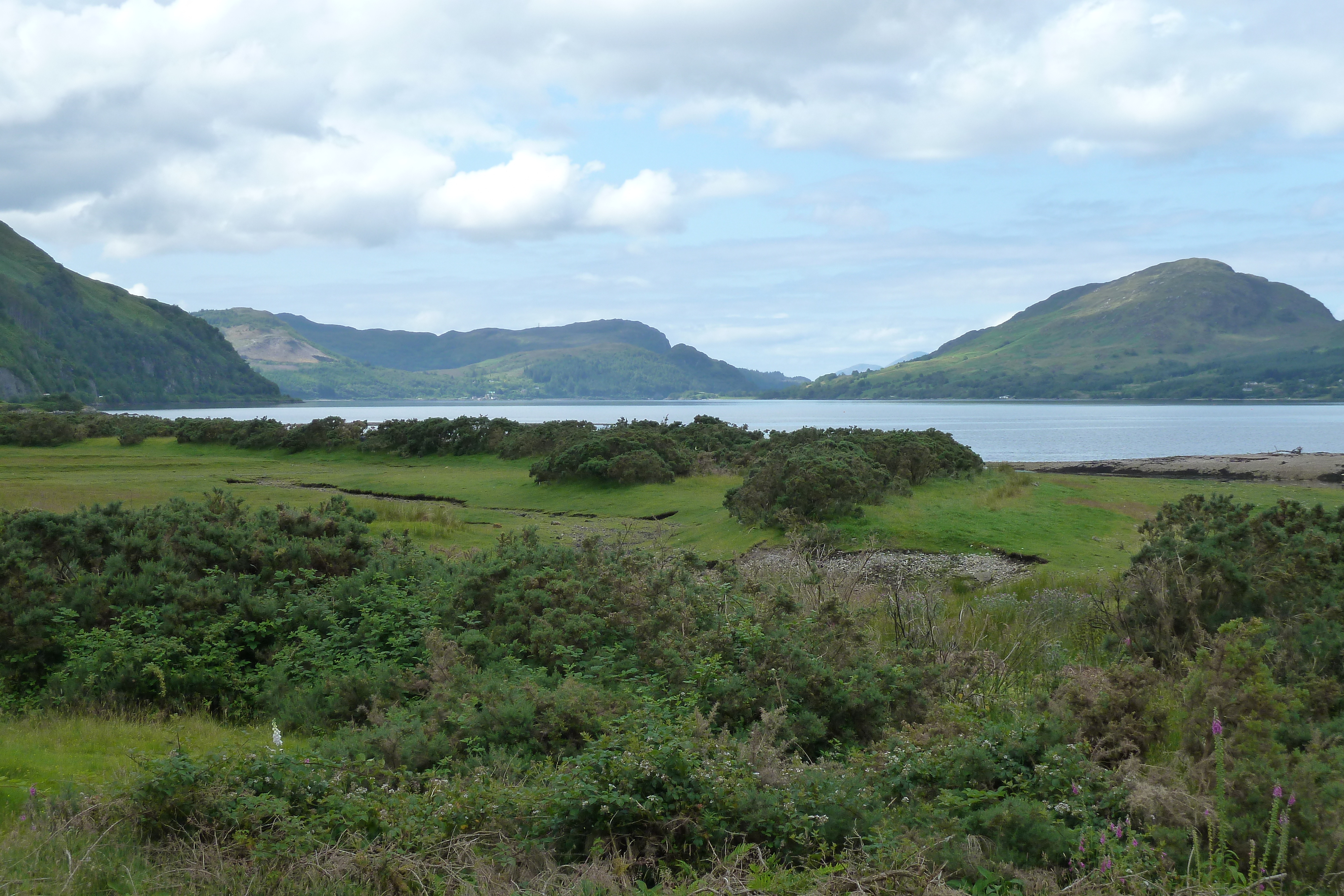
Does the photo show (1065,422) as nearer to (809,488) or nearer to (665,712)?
(809,488)

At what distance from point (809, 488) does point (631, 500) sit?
8653 millimetres

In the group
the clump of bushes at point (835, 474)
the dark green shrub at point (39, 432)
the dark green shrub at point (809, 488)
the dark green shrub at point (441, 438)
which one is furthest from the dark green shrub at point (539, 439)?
the dark green shrub at point (39, 432)

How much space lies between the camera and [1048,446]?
76250 mm

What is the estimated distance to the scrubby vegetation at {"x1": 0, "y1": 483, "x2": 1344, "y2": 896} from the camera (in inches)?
203

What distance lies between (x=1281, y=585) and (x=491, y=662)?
8.73m

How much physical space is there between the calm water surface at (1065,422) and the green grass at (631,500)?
20699mm

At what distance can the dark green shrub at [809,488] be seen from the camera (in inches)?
875

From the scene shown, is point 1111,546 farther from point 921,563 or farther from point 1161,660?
point 1161,660

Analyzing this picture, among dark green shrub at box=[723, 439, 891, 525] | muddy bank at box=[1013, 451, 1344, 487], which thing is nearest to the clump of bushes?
dark green shrub at box=[723, 439, 891, 525]

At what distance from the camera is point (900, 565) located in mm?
18672

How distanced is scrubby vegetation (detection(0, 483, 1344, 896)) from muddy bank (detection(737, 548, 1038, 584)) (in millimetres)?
1877

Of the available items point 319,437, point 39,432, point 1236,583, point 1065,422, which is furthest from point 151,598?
point 1065,422

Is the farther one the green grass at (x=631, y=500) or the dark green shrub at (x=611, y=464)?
the dark green shrub at (x=611, y=464)

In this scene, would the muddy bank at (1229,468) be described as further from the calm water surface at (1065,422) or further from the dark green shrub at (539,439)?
the dark green shrub at (539,439)
